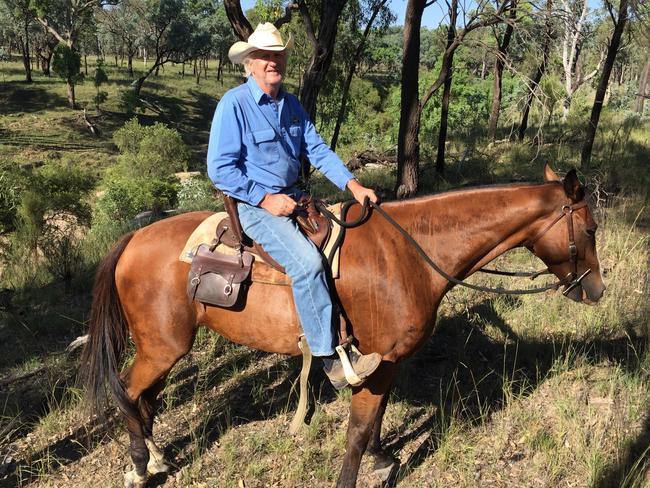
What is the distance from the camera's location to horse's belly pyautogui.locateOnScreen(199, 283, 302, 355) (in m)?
3.18

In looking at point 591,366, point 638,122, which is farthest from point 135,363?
point 638,122

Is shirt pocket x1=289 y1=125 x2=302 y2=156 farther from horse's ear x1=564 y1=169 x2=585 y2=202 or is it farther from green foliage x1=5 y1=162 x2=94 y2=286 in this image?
green foliage x1=5 y1=162 x2=94 y2=286

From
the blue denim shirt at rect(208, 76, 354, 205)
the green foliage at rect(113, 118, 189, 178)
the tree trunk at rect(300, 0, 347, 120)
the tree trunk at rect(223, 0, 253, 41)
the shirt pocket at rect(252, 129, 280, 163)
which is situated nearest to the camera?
the blue denim shirt at rect(208, 76, 354, 205)

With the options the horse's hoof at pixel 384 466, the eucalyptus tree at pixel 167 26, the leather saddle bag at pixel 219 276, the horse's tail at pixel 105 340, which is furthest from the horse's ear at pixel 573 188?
the eucalyptus tree at pixel 167 26

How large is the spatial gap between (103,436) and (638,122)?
18993 millimetres

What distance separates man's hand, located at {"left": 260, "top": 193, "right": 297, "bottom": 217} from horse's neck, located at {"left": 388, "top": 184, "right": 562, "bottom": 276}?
30.7 inches

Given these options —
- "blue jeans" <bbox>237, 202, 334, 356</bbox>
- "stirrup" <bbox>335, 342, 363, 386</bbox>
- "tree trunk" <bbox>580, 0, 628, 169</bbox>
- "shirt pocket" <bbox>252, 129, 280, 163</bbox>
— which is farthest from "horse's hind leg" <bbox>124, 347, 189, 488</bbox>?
"tree trunk" <bbox>580, 0, 628, 169</bbox>

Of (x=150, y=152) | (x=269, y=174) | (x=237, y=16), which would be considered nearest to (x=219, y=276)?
(x=269, y=174)

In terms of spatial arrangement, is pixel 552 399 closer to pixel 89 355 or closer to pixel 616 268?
pixel 616 268

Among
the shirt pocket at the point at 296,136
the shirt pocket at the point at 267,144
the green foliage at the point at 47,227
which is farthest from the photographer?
the green foliage at the point at 47,227

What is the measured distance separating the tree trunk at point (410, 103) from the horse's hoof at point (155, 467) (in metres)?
6.96

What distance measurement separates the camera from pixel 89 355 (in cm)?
362

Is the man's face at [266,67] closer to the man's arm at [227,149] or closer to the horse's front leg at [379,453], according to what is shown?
the man's arm at [227,149]

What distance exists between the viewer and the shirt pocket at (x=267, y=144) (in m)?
3.06
